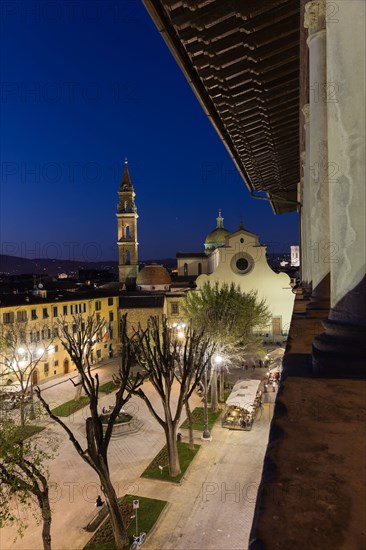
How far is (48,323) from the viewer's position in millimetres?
35094

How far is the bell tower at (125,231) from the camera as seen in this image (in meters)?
58.7

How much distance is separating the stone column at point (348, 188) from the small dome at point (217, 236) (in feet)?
207

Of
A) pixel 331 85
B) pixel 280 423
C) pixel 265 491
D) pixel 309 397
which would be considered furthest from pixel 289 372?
pixel 331 85

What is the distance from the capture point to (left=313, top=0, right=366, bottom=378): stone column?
8.39ft

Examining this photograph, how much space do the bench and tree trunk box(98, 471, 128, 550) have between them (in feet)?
4.69

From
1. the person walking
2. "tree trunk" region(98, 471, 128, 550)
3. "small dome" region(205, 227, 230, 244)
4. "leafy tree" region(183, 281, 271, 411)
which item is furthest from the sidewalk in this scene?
"small dome" region(205, 227, 230, 244)

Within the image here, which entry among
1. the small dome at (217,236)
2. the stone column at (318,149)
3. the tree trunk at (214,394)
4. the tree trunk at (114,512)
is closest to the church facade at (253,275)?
the tree trunk at (214,394)

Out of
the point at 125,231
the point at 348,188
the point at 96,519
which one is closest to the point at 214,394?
the point at 96,519

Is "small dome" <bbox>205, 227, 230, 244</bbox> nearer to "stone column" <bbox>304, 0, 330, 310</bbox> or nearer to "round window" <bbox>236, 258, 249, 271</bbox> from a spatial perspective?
"round window" <bbox>236, 258, 249, 271</bbox>

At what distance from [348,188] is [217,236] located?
211 ft

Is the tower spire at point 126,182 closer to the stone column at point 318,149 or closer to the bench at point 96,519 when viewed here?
the bench at point 96,519

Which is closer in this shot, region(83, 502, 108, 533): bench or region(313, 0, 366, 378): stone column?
region(313, 0, 366, 378): stone column

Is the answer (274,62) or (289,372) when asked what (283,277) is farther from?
(289,372)

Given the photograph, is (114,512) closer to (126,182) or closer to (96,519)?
(96,519)
